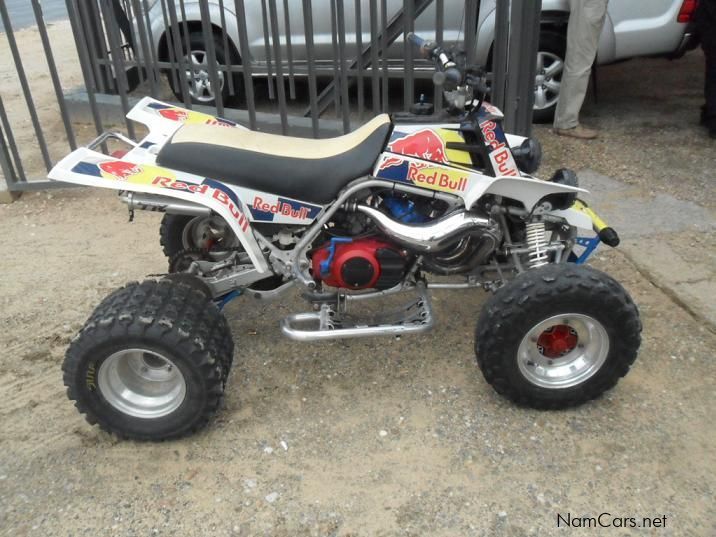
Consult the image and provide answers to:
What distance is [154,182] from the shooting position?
112 inches

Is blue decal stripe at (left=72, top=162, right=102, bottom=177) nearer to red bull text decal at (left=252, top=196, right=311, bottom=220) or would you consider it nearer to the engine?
red bull text decal at (left=252, top=196, right=311, bottom=220)

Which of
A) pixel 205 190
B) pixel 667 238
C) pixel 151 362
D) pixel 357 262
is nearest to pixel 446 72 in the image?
pixel 357 262

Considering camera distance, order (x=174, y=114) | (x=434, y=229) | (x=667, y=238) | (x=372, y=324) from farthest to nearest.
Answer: (x=667, y=238) < (x=174, y=114) < (x=372, y=324) < (x=434, y=229)

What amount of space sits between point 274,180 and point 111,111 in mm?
4815

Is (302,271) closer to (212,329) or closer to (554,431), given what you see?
(212,329)

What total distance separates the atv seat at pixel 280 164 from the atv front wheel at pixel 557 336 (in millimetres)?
835

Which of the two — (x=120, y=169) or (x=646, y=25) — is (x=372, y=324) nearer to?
(x=120, y=169)

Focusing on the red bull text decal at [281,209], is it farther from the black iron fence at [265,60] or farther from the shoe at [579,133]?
the shoe at [579,133]

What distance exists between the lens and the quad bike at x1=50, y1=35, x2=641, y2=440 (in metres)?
2.88

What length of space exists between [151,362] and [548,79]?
4.93 meters

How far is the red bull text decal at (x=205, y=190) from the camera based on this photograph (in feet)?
9.40

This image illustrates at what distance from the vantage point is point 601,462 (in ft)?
A: 9.43

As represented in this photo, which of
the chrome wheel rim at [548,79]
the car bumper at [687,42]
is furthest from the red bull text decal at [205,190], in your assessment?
the car bumper at [687,42]

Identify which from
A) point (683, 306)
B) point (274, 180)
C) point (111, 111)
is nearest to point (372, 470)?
point (274, 180)
